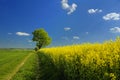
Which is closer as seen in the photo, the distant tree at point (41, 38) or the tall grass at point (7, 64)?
the tall grass at point (7, 64)

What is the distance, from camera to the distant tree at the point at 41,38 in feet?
409

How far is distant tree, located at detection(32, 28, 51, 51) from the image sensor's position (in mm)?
124550

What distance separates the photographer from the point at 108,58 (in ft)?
27.7

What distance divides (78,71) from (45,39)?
113776 millimetres

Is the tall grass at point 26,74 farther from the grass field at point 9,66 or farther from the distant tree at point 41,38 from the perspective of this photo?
the distant tree at point 41,38

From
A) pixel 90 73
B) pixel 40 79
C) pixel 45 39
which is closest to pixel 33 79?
pixel 40 79

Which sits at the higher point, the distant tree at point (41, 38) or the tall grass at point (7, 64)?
the distant tree at point (41, 38)

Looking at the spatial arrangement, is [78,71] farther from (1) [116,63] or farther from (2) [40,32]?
(2) [40,32]

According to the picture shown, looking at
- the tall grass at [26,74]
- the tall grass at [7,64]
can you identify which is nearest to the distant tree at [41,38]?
the tall grass at [7,64]

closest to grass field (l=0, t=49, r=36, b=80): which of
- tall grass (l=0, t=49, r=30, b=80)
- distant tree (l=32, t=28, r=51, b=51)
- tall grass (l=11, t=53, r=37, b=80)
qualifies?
tall grass (l=0, t=49, r=30, b=80)

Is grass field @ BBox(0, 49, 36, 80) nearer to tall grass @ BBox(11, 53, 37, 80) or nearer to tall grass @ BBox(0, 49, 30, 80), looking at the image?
tall grass @ BBox(0, 49, 30, 80)

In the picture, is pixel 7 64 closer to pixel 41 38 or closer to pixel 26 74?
pixel 26 74

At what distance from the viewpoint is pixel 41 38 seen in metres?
125

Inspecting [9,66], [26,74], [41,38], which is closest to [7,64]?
[9,66]
